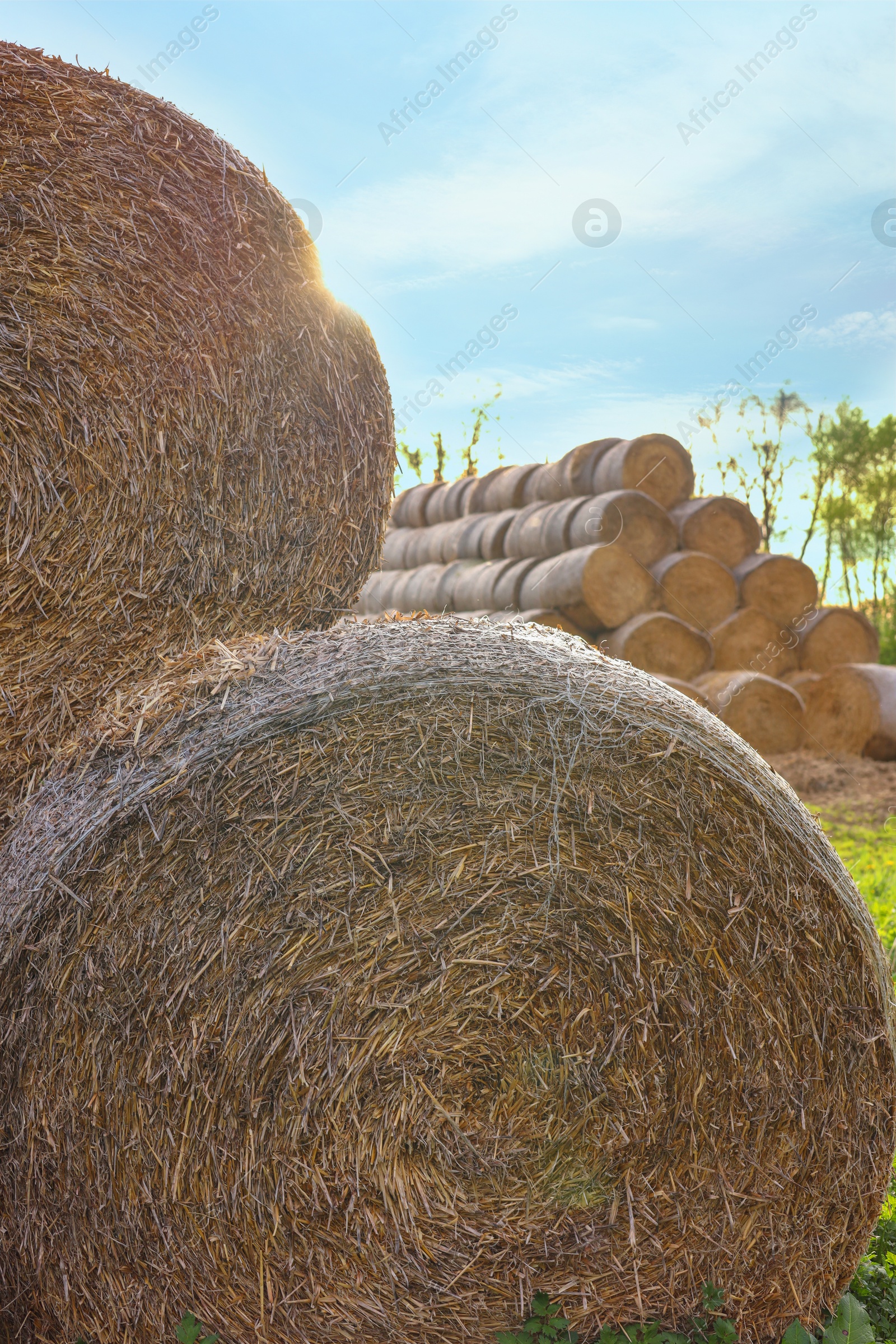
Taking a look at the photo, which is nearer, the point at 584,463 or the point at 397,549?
the point at 584,463

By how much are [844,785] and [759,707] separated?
2.99ft

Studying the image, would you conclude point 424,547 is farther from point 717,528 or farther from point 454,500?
point 717,528

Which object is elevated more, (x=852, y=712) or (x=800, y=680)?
(x=800, y=680)

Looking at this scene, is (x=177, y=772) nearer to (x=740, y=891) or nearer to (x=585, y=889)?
(x=585, y=889)

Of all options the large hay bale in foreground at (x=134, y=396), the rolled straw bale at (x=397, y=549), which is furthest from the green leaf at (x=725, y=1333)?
the rolled straw bale at (x=397, y=549)

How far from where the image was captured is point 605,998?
6.61ft

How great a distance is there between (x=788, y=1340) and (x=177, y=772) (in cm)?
173

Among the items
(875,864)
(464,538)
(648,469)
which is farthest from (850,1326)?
(464,538)

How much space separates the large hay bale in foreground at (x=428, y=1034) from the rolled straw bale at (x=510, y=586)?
5.36 meters

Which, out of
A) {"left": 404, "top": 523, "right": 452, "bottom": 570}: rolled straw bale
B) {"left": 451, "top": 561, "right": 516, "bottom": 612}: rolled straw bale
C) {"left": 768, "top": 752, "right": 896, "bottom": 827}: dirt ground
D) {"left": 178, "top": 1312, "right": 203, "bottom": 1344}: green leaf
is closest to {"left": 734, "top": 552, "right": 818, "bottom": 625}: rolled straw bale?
{"left": 768, "top": 752, "right": 896, "bottom": 827}: dirt ground

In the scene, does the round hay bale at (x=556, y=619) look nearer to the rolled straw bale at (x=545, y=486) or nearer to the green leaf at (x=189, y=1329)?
the rolled straw bale at (x=545, y=486)

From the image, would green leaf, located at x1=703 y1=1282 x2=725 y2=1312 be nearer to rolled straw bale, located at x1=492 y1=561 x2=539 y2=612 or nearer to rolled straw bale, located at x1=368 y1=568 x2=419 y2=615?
rolled straw bale, located at x1=492 y1=561 x2=539 y2=612

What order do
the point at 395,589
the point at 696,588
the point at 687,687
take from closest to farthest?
the point at 687,687 → the point at 696,588 → the point at 395,589

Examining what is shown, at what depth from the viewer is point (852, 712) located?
829 centimetres
